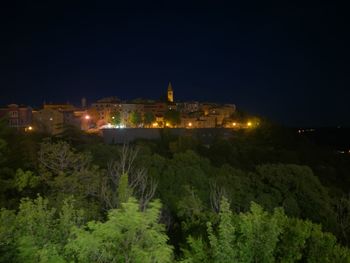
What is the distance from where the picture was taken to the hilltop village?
45669mm

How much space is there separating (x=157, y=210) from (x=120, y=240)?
670 millimetres

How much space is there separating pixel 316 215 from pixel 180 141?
22.4 m

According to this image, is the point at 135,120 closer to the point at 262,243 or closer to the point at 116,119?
the point at 116,119

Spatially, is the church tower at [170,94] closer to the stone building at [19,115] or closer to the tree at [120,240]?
the stone building at [19,115]

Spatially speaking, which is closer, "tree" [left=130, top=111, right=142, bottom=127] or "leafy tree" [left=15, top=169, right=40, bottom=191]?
"leafy tree" [left=15, top=169, right=40, bottom=191]

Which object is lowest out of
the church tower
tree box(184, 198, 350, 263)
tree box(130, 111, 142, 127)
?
tree box(184, 198, 350, 263)

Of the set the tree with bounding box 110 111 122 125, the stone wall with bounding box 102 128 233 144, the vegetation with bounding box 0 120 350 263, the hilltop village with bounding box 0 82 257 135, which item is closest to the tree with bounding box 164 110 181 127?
the hilltop village with bounding box 0 82 257 135

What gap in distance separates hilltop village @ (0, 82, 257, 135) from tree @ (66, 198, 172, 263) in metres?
37.2

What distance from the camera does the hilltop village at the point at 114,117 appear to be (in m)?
45.7

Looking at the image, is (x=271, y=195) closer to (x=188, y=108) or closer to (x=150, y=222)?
(x=150, y=222)

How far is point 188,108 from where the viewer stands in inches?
2921

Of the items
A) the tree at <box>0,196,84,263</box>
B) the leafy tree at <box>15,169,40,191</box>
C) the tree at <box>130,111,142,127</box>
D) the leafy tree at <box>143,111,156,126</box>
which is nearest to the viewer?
the tree at <box>0,196,84,263</box>

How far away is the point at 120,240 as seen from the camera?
15.4 ft

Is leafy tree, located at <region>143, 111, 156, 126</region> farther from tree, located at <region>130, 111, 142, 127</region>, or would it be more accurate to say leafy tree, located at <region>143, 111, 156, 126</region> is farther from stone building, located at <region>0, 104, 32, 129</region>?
stone building, located at <region>0, 104, 32, 129</region>
